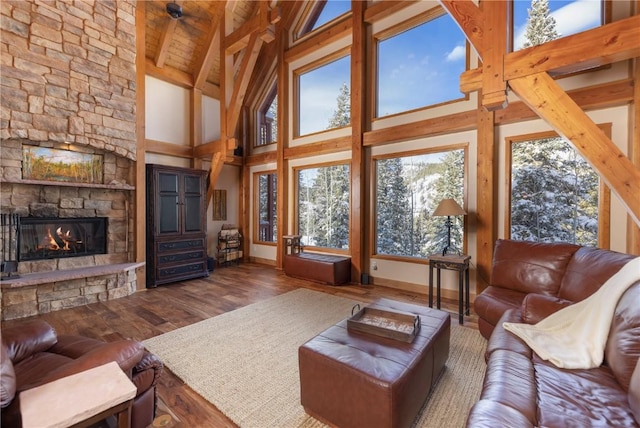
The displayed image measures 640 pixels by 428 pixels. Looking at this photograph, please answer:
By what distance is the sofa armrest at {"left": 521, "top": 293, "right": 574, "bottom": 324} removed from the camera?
6.93 ft

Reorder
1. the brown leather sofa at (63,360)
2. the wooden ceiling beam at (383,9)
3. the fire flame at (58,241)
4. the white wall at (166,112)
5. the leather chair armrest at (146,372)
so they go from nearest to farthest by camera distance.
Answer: the brown leather sofa at (63,360) < the leather chair armrest at (146,372) < the fire flame at (58,241) < the wooden ceiling beam at (383,9) < the white wall at (166,112)

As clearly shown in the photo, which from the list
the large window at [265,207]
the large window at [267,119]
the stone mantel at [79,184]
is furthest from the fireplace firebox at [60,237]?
the large window at [267,119]

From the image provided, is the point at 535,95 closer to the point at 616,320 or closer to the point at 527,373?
the point at 616,320

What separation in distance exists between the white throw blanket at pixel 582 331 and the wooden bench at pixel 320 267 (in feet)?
10.1

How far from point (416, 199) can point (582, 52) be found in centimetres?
262

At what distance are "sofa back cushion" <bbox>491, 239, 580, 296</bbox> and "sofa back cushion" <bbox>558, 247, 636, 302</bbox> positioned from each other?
0.08 m

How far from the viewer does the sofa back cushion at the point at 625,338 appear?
1.43 m

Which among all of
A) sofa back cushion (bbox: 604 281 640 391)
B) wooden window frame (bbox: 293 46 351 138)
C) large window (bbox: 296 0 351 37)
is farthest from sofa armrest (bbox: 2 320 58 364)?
large window (bbox: 296 0 351 37)

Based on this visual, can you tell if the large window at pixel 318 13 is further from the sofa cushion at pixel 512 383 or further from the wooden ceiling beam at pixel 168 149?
the sofa cushion at pixel 512 383

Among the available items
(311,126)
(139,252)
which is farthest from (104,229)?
(311,126)

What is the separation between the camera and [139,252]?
4648 millimetres

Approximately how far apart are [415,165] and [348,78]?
223 cm

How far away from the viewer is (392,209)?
487 centimetres

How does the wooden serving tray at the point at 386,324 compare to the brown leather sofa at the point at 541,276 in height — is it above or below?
below
